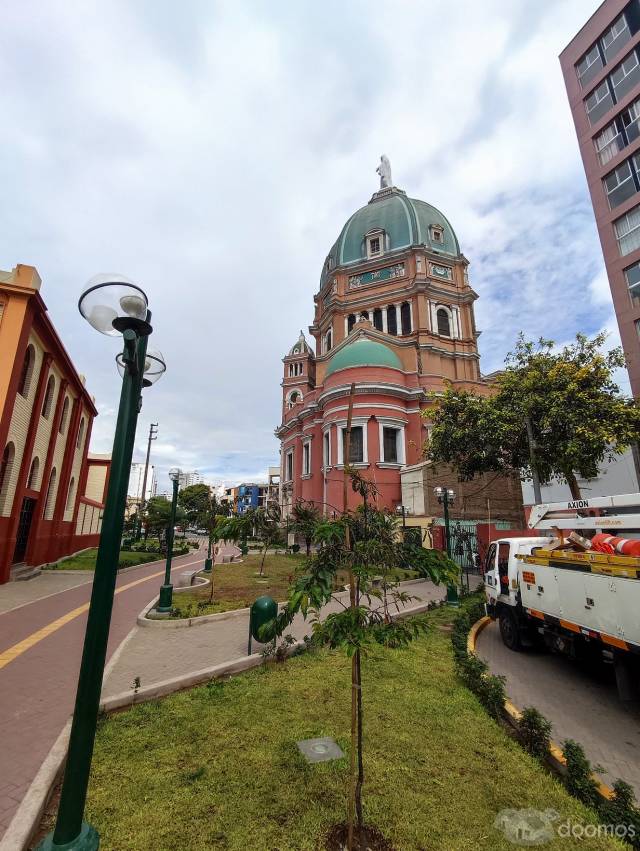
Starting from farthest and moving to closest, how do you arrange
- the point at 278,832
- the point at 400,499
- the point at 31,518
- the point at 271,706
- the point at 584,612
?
the point at 400,499, the point at 31,518, the point at 584,612, the point at 271,706, the point at 278,832

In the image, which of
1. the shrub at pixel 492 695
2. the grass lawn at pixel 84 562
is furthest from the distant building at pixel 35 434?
the shrub at pixel 492 695

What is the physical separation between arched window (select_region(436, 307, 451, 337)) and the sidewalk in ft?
105

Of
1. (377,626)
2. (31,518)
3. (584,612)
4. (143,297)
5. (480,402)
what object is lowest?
(584,612)

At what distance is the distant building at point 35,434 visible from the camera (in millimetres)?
14422

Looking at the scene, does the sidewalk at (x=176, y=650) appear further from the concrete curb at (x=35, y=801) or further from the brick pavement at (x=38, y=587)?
the brick pavement at (x=38, y=587)

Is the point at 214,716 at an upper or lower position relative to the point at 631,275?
lower

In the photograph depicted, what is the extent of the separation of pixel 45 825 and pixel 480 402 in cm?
1806

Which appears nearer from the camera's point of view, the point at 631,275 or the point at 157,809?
the point at 157,809

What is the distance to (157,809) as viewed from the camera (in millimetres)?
3561

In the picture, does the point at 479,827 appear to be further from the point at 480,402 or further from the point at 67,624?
the point at 480,402

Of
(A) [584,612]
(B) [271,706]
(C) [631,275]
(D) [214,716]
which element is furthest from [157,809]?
(C) [631,275]

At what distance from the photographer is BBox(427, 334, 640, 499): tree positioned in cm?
1514

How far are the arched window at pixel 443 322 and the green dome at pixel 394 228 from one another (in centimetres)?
634

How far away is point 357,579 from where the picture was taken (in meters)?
3.53
